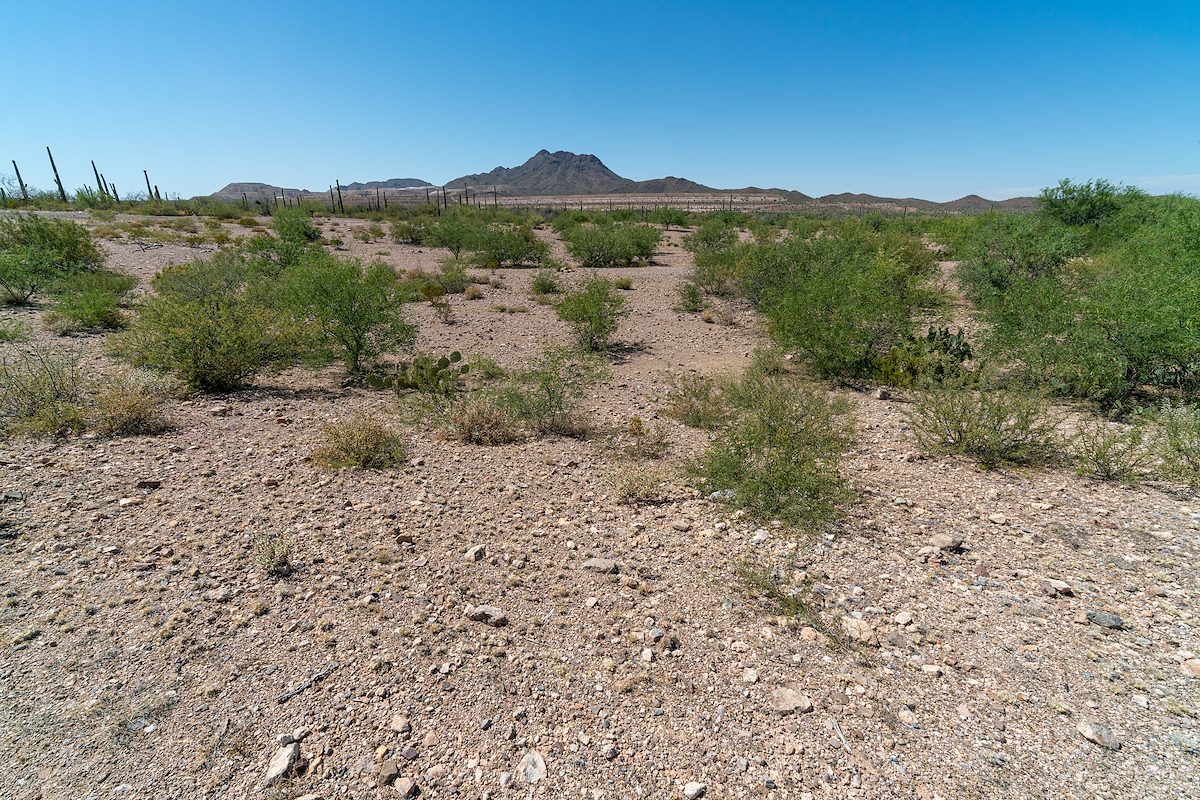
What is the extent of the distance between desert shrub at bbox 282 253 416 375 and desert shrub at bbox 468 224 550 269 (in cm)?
1307

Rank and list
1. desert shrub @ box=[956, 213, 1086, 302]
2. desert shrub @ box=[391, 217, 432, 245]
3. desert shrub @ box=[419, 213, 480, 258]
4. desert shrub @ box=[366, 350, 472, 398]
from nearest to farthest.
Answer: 1. desert shrub @ box=[366, 350, 472, 398]
2. desert shrub @ box=[956, 213, 1086, 302]
3. desert shrub @ box=[419, 213, 480, 258]
4. desert shrub @ box=[391, 217, 432, 245]

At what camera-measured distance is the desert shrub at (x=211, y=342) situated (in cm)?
805

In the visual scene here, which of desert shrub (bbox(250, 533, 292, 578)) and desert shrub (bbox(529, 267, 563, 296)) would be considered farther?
desert shrub (bbox(529, 267, 563, 296))

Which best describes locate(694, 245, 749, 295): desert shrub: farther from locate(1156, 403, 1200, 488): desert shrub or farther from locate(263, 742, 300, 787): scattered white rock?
locate(263, 742, 300, 787): scattered white rock

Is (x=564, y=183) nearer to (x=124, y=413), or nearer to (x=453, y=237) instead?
(x=453, y=237)

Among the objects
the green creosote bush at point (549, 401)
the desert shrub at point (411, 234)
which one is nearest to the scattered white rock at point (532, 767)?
the green creosote bush at point (549, 401)

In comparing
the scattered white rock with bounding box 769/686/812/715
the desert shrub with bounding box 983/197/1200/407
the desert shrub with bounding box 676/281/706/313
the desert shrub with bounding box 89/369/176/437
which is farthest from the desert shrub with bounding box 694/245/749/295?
the scattered white rock with bounding box 769/686/812/715

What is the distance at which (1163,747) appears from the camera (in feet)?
9.03

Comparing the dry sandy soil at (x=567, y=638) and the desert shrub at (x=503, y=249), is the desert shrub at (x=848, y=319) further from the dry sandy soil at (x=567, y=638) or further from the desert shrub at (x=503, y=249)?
the desert shrub at (x=503, y=249)

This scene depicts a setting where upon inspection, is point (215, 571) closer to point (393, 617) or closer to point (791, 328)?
point (393, 617)

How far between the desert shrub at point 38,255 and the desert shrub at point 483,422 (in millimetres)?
12112

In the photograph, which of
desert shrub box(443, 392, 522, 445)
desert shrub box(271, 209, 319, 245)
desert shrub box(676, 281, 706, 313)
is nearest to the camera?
desert shrub box(443, 392, 522, 445)

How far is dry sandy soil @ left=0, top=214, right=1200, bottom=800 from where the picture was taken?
9.09ft

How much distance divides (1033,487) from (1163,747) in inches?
126
